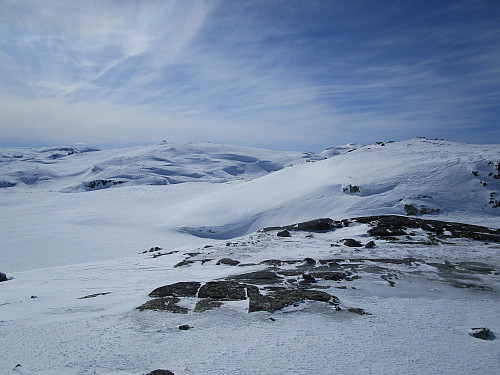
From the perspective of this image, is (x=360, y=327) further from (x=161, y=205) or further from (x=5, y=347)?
(x=161, y=205)

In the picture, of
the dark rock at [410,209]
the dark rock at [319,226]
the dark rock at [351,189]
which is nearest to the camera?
the dark rock at [319,226]

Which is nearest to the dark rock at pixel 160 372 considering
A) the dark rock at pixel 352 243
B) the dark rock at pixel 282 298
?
the dark rock at pixel 282 298

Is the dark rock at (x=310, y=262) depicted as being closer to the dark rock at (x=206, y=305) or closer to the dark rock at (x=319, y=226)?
the dark rock at (x=206, y=305)

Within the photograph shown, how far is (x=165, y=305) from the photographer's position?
5.41 meters

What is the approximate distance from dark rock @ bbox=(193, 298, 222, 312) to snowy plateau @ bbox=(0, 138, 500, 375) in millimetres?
40

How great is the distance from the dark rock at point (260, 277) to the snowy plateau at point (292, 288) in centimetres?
5

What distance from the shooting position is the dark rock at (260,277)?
6.84 meters

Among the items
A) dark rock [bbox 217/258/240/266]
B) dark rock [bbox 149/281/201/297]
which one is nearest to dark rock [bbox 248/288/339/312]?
dark rock [bbox 149/281/201/297]

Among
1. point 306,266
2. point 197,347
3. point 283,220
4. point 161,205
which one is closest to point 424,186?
point 283,220

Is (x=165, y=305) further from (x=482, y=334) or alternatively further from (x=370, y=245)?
(x=370, y=245)

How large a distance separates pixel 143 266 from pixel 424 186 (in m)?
16.4

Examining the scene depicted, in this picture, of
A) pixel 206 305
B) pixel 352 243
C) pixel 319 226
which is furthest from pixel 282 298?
pixel 319 226

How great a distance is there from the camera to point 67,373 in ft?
11.1

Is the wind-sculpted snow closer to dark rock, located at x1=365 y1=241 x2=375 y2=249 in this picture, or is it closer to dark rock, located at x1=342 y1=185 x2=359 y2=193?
dark rock, located at x1=342 y1=185 x2=359 y2=193
